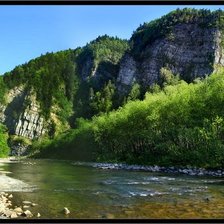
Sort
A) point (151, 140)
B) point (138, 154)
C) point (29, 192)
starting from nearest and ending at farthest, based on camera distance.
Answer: point (29, 192)
point (151, 140)
point (138, 154)

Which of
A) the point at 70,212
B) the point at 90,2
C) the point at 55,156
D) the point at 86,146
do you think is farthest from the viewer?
the point at 55,156

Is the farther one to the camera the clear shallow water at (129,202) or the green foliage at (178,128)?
the green foliage at (178,128)

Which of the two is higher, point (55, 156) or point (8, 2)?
point (8, 2)

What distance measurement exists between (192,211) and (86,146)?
12961 cm

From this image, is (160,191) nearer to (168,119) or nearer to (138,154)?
(168,119)

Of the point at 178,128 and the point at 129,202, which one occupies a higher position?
the point at 178,128

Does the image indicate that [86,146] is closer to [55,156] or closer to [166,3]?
[55,156]

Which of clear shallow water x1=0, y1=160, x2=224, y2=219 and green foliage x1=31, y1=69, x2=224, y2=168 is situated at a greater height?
green foliage x1=31, y1=69, x2=224, y2=168

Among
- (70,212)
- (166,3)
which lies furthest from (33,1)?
(70,212)

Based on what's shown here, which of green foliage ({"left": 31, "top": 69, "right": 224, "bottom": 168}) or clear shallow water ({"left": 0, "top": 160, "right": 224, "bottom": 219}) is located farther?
green foliage ({"left": 31, "top": 69, "right": 224, "bottom": 168})

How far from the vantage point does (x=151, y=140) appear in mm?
78000

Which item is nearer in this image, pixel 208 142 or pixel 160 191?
pixel 160 191

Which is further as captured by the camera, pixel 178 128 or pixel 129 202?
pixel 178 128

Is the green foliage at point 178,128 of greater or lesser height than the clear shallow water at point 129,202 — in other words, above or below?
above
